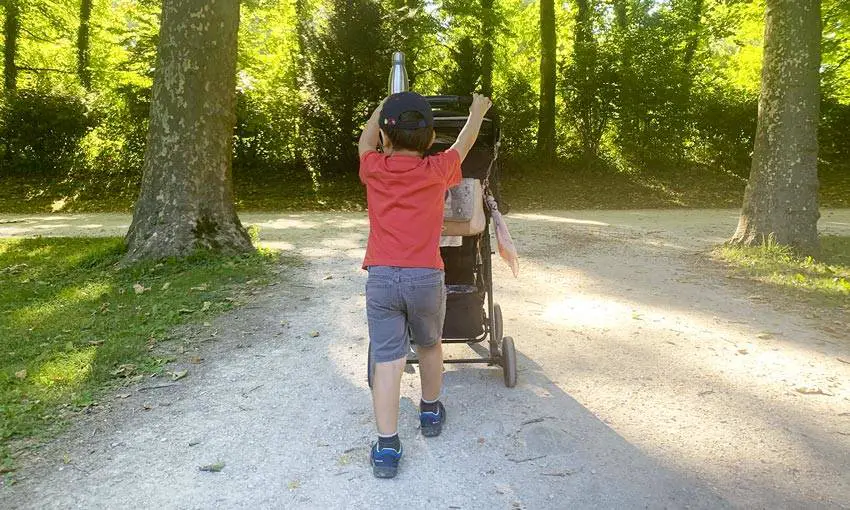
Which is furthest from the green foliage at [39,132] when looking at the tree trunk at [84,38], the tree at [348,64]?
the tree at [348,64]

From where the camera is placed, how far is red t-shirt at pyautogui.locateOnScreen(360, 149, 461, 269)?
3.29 metres

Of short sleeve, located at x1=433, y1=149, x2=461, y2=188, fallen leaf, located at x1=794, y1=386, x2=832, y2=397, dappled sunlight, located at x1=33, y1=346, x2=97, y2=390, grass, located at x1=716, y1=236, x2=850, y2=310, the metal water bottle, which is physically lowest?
dappled sunlight, located at x1=33, y1=346, x2=97, y2=390

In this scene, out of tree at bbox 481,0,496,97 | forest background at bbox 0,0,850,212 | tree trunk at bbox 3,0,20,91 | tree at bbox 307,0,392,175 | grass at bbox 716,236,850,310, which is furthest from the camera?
tree trunk at bbox 3,0,20,91

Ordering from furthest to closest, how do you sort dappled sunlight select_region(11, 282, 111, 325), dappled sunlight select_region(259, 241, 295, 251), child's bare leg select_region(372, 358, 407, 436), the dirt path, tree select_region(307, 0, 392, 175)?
tree select_region(307, 0, 392, 175) → dappled sunlight select_region(259, 241, 295, 251) → dappled sunlight select_region(11, 282, 111, 325) → child's bare leg select_region(372, 358, 407, 436) → the dirt path

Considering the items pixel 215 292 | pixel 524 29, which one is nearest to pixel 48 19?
pixel 524 29

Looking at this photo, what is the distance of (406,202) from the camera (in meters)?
3.30

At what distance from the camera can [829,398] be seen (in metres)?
4.28

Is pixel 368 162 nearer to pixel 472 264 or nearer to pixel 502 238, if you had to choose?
pixel 502 238

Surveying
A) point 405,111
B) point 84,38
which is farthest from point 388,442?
point 84,38

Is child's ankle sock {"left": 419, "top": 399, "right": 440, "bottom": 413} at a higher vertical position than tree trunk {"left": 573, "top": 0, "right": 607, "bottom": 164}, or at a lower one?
lower

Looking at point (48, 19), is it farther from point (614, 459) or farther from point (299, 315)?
point (614, 459)

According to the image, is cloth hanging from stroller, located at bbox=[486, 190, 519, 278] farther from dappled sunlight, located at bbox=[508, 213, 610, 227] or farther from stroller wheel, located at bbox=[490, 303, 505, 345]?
dappled sunlight, located at bbox=[508, 213, 610, 227]

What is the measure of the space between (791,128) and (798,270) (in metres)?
2.10

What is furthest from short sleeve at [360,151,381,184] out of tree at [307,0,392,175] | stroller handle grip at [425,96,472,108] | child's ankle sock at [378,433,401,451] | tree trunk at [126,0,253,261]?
tree at [307,0,392,175]
